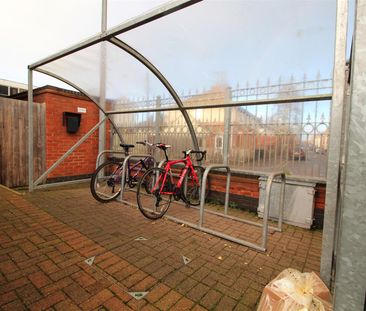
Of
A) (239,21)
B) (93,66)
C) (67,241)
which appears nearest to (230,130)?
(239,21)

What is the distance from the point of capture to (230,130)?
4141 mm

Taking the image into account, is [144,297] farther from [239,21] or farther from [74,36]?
[74,36]

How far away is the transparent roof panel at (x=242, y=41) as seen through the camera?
2248mm

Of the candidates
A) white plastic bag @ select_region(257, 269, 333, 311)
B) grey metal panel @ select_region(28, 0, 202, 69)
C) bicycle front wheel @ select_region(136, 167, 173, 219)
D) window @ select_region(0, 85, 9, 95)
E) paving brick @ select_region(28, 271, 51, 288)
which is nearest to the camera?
white plastic bag @ select_region(257, 269, 333, 311)

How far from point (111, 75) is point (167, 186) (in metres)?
2.33

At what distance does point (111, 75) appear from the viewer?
4.12 m

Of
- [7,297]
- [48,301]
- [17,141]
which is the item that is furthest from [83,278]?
[17,141]

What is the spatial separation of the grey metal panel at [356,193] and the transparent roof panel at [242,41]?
169cm

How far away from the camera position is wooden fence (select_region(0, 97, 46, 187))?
15.7ft

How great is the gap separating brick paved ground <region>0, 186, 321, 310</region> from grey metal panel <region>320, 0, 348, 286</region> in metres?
0.59

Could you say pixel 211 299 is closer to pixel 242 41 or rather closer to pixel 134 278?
pixel 134 278

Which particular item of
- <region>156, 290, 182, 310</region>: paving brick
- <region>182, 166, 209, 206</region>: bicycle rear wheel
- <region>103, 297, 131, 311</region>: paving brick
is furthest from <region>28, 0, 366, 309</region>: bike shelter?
<region>103, 297, 131, 311</region>: paving brick

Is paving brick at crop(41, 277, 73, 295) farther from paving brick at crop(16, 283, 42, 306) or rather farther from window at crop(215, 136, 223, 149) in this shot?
window at crop(215, 136, 223, 149)

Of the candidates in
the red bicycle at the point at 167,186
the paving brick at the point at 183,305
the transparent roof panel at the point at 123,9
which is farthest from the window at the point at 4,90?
the paving brick at the point at 183,305
